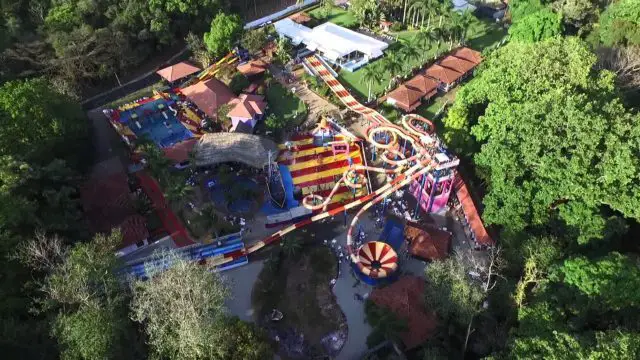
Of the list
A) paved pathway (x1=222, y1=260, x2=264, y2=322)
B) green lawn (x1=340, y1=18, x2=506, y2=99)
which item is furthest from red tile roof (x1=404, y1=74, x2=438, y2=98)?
paved pathway (x1=222, y1=260, x2=264, y2=322)

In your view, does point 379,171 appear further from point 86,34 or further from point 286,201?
point 86,34

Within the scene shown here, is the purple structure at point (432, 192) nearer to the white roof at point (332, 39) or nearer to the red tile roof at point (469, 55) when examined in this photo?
the red tile roof at point (469, 55)

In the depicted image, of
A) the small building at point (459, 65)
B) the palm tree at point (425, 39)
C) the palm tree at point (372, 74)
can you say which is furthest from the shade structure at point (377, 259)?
the palm tree at point (425, 39)

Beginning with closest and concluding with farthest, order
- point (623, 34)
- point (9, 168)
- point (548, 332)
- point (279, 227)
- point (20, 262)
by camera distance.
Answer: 1. point (548, 332)
2. point (20, 262)
3. point (9, 168)
4. point (279, 227)
5. point (623, 34)

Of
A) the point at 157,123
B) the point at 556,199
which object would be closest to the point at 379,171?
the point at 556,199

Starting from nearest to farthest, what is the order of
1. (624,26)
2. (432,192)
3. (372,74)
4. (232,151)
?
(432,192) < (232,151) < (624,26) < (372,74)

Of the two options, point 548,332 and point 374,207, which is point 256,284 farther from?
point 548,332

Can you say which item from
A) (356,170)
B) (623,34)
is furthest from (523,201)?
(623,34)
